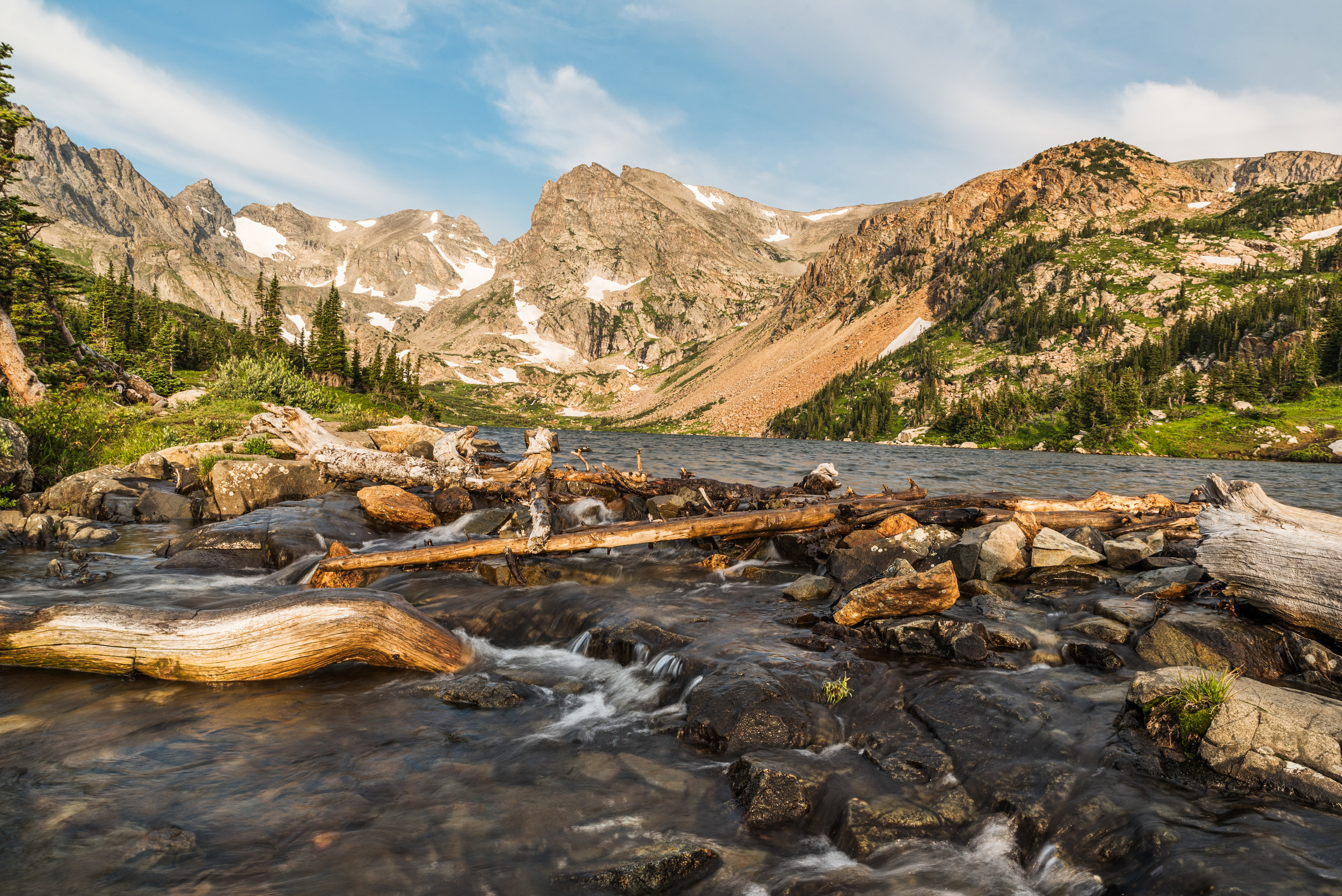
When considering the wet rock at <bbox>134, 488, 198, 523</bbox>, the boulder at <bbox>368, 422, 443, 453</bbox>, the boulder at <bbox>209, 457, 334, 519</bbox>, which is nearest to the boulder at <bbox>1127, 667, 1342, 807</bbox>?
the boulder at <bbox>209, 457, 334, 519</bbox>

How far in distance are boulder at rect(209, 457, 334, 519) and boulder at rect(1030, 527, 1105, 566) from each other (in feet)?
73.2

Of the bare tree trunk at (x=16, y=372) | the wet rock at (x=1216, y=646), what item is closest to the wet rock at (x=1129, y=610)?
the wet rock at (x=1216, y=646)

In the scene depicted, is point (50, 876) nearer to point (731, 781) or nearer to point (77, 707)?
point (77, 707)

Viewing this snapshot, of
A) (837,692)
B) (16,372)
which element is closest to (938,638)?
(837,692)

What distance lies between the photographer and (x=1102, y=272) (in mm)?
173750

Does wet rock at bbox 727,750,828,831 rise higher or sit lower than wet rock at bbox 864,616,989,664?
lower

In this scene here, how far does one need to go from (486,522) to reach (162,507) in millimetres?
10023

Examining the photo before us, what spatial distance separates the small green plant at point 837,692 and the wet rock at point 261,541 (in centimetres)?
1302

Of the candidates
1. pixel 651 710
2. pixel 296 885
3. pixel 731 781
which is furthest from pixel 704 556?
pixel 296 885

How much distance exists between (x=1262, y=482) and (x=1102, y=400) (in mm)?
77573

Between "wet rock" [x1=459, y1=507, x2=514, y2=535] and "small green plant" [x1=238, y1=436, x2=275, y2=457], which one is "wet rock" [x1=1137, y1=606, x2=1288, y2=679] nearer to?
"wet rock" [x1=459, y1=507, x2=514, y2=535]

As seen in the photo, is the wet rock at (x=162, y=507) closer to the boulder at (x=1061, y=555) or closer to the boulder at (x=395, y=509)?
the boulder at (x=395, y=509)

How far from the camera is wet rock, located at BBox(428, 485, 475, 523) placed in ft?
64.6

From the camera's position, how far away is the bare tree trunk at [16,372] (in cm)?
2556
